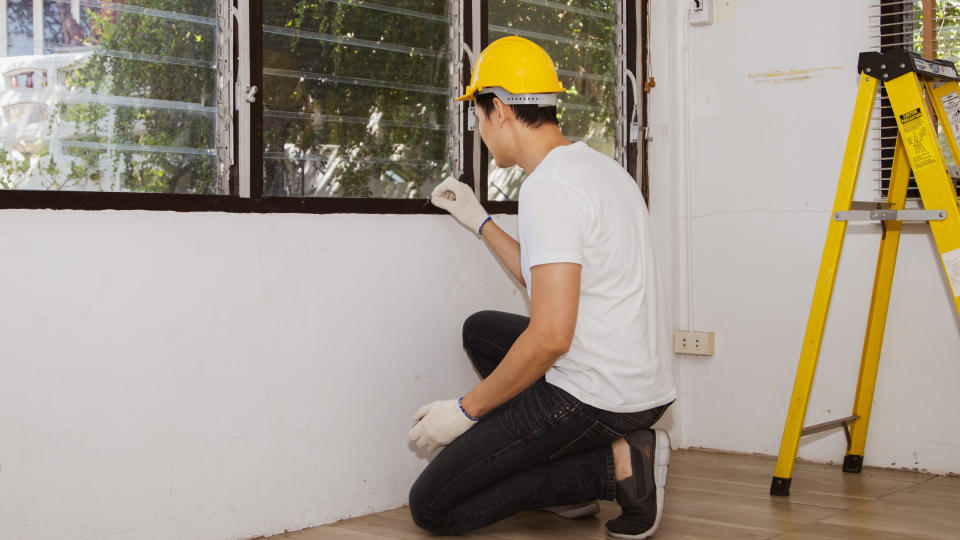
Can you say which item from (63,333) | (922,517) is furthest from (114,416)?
(922,517)

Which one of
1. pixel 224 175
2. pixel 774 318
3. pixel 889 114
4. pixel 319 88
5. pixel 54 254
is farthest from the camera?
pixel 774 318

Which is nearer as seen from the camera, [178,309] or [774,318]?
[178,309]

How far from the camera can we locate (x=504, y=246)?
8.15 feet

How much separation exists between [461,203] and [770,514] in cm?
107

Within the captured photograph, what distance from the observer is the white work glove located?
8.25 ft

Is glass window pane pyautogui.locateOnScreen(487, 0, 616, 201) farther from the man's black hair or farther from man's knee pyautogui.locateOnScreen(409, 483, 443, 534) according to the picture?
man's knee pyautogui.locateOnScreen(409, 483, 443, 534)

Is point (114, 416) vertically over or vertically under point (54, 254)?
under

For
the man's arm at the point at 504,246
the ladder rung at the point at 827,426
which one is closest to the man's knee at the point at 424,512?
the man's arm at the point at 504,246

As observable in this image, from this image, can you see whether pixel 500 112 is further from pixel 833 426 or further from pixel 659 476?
pixel 833 426

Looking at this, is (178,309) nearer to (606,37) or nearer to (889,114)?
(606,37)

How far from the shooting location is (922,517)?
231cm

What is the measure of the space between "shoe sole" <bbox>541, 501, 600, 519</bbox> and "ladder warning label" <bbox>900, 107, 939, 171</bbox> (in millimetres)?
1137


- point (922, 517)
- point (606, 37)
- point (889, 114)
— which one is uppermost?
point (606, 37)

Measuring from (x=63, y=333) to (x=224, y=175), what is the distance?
1.70ft
